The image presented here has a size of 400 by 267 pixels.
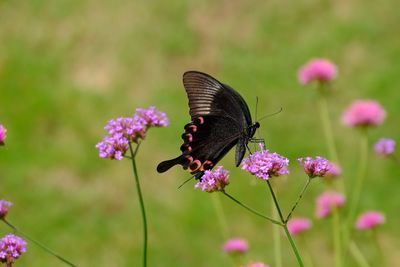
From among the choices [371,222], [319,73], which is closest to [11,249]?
[371,222]

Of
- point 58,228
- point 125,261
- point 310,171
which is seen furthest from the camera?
point 58,228

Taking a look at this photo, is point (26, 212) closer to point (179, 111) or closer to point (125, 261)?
point (125, 261)

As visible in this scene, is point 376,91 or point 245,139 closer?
point 245,139

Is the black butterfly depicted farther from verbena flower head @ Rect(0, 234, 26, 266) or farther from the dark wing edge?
verbena flower head @ Rect(0, 234, 26, 266)

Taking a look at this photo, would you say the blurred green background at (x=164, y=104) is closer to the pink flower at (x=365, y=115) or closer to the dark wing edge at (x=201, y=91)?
the pink flower at (x=365, y=115)

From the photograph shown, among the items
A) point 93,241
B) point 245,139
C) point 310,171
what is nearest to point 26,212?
point 93,241

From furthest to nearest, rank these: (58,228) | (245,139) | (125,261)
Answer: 1. (58,228)
2. (125,261)
3. (245,139)

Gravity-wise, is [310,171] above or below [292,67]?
below
